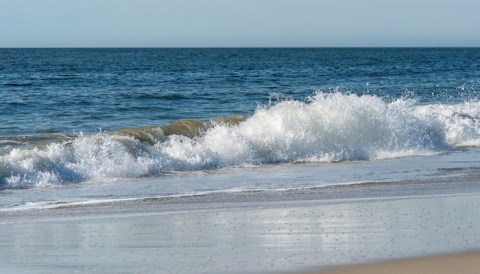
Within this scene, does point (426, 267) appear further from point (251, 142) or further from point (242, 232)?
point (251, 142)

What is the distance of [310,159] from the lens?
16047mm

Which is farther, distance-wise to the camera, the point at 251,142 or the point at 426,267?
the point at 251,142

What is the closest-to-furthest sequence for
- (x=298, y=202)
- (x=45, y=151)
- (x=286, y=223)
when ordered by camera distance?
(x=286, y=223) → (x=298, y=202) → (x=45, y=151)

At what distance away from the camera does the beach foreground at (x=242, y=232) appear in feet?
23.7

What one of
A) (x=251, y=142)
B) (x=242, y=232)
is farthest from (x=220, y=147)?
(x=242, y=232)

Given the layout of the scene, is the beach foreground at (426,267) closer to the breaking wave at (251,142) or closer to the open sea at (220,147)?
the open sea at (220,147)

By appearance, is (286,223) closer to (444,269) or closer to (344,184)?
(444,269)

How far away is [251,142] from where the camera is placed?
1644cm

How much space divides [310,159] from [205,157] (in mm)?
2131

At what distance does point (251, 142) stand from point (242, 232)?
8.07 m

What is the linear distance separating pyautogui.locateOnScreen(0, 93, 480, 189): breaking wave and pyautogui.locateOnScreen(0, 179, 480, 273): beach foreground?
3217mm

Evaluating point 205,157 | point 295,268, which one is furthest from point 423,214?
point 205,157

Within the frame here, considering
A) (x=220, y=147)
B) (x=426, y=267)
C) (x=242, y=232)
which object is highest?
(x=426, y=267)

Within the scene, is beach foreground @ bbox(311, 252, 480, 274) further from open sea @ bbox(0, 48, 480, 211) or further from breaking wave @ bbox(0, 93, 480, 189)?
breaking wave @ bbox(0, 93, 480, 189)
